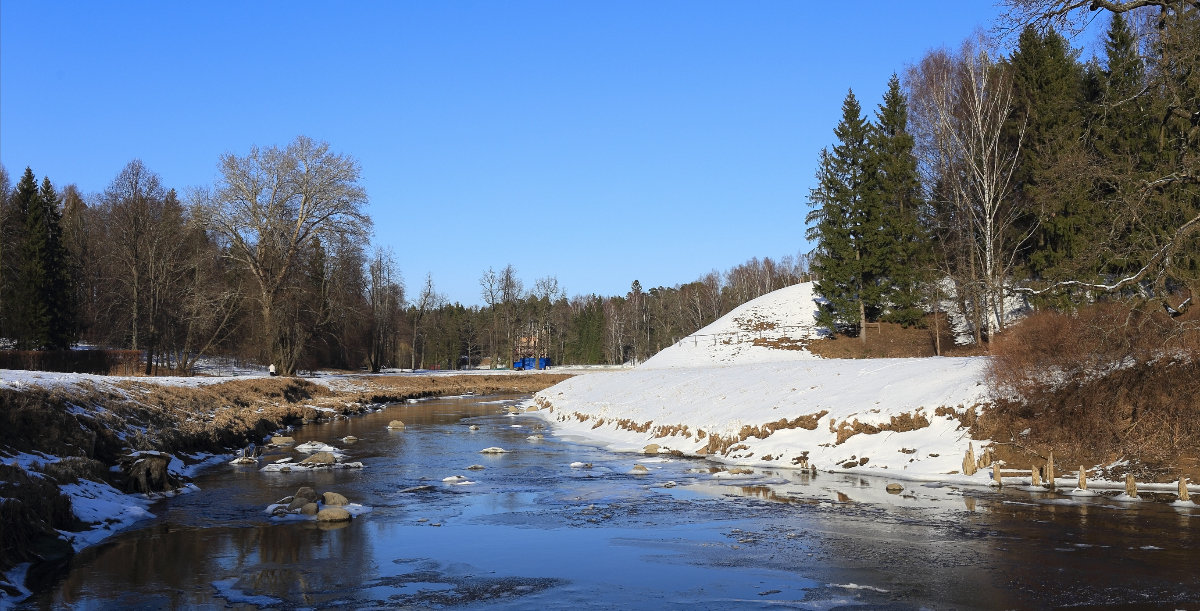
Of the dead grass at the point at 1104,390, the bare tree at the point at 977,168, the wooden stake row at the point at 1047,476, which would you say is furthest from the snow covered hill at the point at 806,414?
the bare tree at the point at 977,168

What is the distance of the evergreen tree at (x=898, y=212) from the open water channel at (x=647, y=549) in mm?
34992

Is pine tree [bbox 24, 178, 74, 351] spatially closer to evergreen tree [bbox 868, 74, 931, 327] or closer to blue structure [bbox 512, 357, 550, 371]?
blue structure [bbox 512, 357, 550, 371]

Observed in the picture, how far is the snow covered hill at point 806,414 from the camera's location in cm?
2209

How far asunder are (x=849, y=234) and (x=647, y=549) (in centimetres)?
4567

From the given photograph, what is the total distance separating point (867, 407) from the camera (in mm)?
24172

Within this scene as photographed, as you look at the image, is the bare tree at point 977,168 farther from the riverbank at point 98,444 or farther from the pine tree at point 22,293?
the pine tree at point 22,293

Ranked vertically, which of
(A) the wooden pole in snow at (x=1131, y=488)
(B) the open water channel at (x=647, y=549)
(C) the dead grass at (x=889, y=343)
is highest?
(C) the dead grass at (x=889, y=343)

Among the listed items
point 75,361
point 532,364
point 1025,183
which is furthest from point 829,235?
point 532,364

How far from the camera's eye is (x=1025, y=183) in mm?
42938

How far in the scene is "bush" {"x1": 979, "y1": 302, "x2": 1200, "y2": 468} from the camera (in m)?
18.5

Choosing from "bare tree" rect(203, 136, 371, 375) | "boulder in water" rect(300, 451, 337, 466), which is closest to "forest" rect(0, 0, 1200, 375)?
"bare tree" rect(203, 136, 371, 375)

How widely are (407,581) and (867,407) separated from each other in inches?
633

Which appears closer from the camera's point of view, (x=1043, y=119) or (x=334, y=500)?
(x=334, y=500)

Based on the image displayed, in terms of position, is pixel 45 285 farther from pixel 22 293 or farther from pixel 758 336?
pixel 758 336
